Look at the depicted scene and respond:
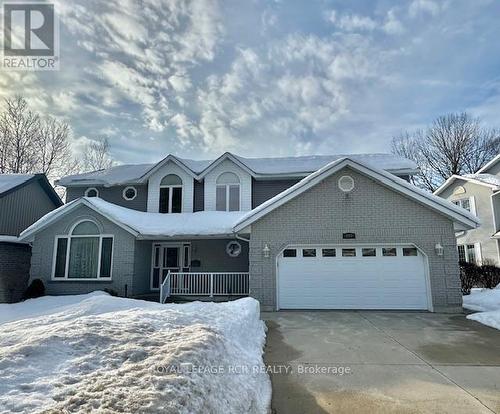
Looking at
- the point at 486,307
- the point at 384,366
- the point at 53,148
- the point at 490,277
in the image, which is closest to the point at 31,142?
the point at 53,148

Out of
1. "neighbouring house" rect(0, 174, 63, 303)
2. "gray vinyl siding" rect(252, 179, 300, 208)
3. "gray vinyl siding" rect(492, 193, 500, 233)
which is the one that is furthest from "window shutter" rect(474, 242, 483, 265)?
"neighbouring house" rect(0, 174, 63, 303)

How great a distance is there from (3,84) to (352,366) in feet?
59.6

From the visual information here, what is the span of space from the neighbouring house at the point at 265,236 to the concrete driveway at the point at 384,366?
234cm

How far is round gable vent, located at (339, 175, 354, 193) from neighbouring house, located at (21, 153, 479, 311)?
4 centimetres

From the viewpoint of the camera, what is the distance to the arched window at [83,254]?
13422 millimetres

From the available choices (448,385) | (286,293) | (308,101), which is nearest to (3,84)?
(308,101)

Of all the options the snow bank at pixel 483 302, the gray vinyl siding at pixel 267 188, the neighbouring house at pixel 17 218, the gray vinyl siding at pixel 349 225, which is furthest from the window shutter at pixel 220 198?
the snow bank at pixel 483 302

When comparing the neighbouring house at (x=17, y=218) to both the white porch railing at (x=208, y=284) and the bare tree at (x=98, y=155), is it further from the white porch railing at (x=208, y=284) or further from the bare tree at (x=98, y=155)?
the bare tree at (x=98, y=155)

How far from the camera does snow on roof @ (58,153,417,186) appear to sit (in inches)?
630

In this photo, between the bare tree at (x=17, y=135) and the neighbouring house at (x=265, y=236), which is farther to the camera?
the bare tree at (x=17, y=135)

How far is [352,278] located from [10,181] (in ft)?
58.5

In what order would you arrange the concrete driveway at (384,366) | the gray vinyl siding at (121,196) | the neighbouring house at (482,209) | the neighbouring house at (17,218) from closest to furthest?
the concrete driveway at (384,366)
the neighbouring house at (17,218)
the gray vinyl siding at (121,196)
the neighbouring house at (482,209)

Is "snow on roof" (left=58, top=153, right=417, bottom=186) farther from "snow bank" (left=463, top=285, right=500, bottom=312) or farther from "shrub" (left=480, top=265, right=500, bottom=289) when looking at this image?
"shrub" (left=480, top=265, right=500, bottom=289)

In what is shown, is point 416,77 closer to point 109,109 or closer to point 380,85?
point 380,85
